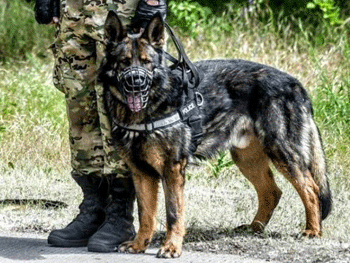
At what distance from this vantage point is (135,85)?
16.4 ft

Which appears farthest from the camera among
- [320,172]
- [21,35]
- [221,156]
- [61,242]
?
[21,35]

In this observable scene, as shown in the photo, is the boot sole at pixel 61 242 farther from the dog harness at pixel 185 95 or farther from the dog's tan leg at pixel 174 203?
the dog harness at pixel 185 95

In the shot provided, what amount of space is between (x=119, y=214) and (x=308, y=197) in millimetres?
1186

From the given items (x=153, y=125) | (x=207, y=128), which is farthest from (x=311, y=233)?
(x=153, y=125)

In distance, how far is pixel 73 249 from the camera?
5473 mm

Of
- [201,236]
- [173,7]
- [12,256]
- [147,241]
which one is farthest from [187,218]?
[173,7]

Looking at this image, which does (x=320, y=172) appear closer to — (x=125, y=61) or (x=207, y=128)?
(x=207, y=128)

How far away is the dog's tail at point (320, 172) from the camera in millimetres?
5848

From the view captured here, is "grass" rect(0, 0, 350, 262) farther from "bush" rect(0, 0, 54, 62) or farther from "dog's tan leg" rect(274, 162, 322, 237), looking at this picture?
"bush" rect(0, 0, 54, 62)

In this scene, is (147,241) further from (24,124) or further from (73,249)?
(24,124)

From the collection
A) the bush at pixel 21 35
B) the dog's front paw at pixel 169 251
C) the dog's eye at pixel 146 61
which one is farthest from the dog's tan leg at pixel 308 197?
the bush at pixel 21 35

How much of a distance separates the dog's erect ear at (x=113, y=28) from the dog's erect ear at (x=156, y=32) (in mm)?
142

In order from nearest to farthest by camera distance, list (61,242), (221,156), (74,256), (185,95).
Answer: (74,256) → (185,95) → (61,242) → (221,156)

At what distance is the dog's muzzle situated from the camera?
5008mm
